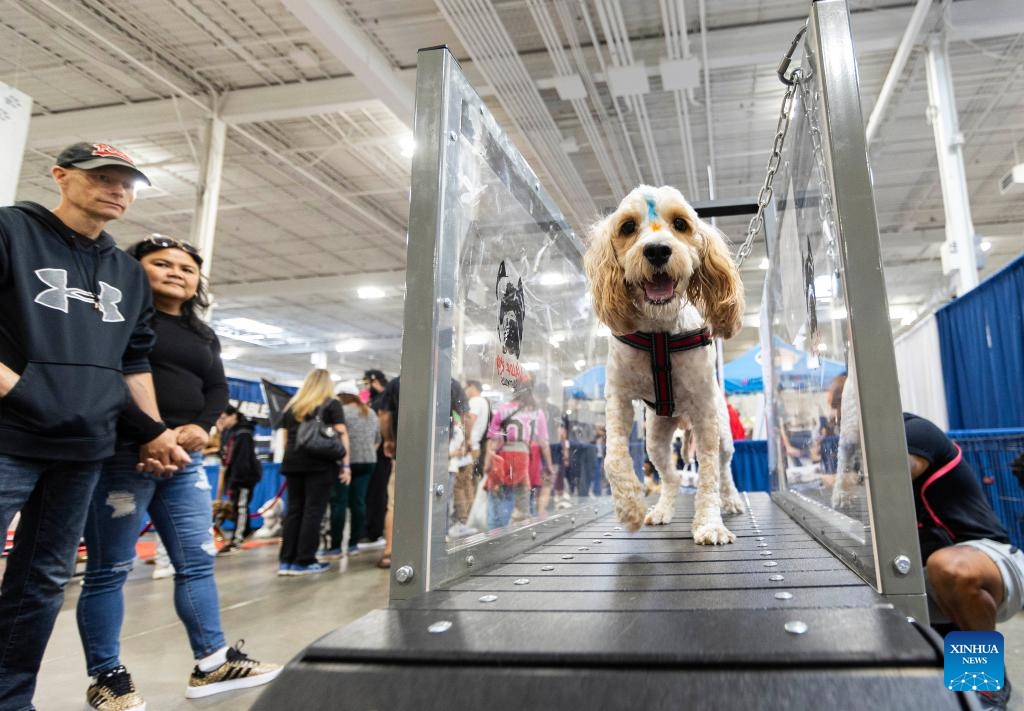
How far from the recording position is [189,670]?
2.96 meters

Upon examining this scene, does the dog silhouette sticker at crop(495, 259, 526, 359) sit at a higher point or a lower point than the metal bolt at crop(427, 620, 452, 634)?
higher

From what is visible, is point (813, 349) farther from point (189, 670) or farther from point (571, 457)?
point (189, 670)

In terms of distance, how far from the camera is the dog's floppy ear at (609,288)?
203 cm

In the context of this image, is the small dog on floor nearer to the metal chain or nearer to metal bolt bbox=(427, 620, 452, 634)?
the metal chain

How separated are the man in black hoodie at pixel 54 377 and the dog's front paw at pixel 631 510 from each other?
1.71 meters

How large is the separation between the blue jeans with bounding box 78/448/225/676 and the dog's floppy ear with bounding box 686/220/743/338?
2105 mm

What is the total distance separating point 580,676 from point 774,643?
0.29 meters

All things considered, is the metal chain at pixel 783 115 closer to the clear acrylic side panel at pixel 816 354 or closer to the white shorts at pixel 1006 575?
the clear acrylic side panel at pixel 816 354

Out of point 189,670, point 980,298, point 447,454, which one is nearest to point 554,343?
point 447,454

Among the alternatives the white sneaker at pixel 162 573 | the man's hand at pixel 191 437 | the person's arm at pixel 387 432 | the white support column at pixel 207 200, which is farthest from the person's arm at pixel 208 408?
the white support column at pixel 207 200

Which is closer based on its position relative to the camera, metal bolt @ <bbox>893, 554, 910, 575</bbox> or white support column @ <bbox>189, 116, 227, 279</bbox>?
metal bolt @ <bbox>893, 554, 910, 575</bbox>

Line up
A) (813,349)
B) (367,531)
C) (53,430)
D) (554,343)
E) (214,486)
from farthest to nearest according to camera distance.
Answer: (214,486) → (367,531) → (554,343) → (813,349) → (53,430)

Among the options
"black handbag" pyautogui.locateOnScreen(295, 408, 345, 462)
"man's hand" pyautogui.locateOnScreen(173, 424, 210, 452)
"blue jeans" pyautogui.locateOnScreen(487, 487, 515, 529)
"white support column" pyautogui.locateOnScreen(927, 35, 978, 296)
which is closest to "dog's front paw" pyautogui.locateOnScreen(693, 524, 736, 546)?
"blue jeans" pyautogui.locateOnScreen(487, 487, 515, 529)

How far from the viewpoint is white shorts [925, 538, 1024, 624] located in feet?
7.31
